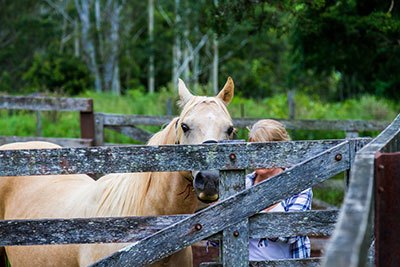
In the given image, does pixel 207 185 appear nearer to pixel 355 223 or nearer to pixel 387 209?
pixel 387 209

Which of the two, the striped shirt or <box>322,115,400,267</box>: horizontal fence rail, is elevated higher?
<box>322,115,400,267</box>: horizontal fence rail

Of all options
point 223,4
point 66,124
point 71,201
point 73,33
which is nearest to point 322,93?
point 73,33

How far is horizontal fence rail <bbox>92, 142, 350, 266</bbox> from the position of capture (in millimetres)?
3912

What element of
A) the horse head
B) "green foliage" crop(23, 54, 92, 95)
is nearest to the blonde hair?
the horse head

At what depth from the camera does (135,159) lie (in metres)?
4.14

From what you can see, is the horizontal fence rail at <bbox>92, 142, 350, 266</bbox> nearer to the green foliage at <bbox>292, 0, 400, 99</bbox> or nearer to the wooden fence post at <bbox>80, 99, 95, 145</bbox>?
the green foliage at <bbox>292, 0, 400, 99</bbox>

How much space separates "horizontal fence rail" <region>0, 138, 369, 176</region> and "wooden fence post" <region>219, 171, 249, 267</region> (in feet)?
0.21

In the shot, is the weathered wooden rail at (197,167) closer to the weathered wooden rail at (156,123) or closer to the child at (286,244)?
the child at (286,244)

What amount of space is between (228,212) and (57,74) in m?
39.8

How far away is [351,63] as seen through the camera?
1291 centimetres

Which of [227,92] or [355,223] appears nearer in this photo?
[355,223]

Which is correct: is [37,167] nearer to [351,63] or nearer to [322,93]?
[351,63]

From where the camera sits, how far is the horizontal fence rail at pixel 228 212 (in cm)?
391

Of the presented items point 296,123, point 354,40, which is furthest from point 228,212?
point 354,40
